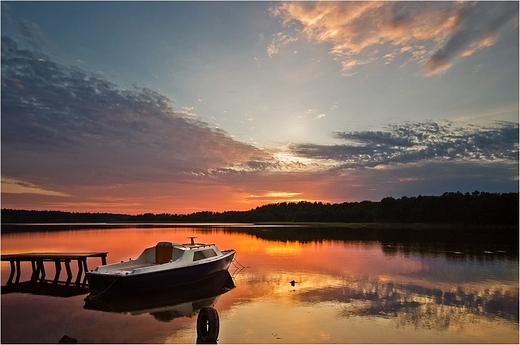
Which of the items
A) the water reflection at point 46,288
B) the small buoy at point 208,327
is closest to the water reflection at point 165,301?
the water reflection at point 46,288

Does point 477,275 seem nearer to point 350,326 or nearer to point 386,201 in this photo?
point 350,326

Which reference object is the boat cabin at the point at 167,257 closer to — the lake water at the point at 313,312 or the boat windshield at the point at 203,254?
the boat windshield at the point at 203,254

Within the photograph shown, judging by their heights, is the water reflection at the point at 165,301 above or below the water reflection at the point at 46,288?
above

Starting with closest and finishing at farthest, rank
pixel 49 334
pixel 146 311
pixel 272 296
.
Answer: pixel 49 334 < pixel 146 311 < pixel 272 296

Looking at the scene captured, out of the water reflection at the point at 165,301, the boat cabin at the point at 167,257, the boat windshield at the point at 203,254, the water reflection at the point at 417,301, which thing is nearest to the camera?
the water reflection at the point at 417,301

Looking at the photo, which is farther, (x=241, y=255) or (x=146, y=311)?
(x=241, y=255)

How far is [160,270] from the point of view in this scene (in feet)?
59.6

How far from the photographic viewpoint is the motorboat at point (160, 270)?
56.2 feet

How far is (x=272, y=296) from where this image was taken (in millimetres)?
17344

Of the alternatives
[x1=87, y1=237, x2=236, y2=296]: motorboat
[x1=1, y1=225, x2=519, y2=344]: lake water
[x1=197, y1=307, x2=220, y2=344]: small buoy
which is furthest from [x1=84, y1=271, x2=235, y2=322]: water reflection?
[x1=197, y1=307, x2=220, y2=344]: small buoy

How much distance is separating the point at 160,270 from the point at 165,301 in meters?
1.88

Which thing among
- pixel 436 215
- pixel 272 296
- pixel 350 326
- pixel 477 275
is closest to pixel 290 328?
pixel 350 326

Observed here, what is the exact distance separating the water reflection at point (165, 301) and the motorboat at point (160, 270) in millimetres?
345

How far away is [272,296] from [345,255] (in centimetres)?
1811
